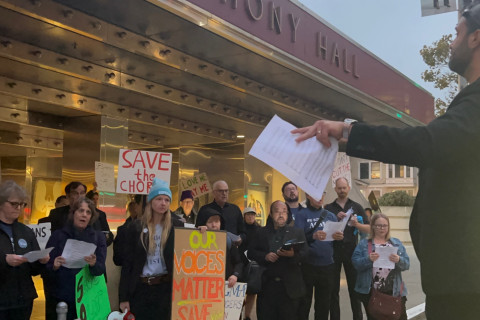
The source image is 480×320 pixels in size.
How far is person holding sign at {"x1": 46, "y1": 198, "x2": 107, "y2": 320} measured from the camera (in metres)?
5.78

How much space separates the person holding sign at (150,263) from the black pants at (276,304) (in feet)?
5.80

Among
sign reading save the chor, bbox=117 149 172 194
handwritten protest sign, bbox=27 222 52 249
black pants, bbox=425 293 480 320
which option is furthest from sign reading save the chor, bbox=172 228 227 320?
black pants, bbox=425 293 480 320

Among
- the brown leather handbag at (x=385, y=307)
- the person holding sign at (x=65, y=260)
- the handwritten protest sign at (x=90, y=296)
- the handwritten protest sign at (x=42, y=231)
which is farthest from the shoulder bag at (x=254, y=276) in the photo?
the handwritten protest sign at (x=42, y=231)

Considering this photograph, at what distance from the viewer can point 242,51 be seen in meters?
8.38

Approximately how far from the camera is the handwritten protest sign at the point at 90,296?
225 inches

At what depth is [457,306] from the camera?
6.47 ft

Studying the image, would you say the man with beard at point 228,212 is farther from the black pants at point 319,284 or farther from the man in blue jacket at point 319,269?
the black pants at point 319,284

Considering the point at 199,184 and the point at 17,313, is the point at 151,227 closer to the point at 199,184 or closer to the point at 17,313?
the point at 17,313

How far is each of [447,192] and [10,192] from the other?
14.8 ft

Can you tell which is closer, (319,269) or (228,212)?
(319,269)

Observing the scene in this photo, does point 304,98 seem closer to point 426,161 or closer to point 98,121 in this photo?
point 98,121

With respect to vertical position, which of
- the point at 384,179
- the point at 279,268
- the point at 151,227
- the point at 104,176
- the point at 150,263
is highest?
the point at 384,179

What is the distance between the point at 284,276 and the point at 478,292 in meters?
5.38

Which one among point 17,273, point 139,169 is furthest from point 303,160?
point 139,169
